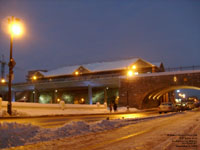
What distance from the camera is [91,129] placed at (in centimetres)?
1087

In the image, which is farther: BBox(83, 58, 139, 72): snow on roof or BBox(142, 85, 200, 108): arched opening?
BBox(83, 58, 139, 72): snow on roof

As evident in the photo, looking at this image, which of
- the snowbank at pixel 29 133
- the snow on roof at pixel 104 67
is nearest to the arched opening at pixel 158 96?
the snow on roof at pixel 104 67

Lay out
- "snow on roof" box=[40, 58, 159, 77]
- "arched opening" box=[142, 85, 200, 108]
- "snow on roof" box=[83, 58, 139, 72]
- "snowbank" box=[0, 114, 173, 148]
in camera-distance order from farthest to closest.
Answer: "snow on roof" box=[40, 58, 159, 77], "snow on roof" box=[83, 58, 139, 72], "arched opening" box=[142, 85, 200, 108], "snowbank" box=[0, 114, 173, 148]

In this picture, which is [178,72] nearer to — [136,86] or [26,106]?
[136,86]

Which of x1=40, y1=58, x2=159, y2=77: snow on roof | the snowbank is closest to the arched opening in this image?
x1=40, y1=58, x2=159, y2=77: snow on roof

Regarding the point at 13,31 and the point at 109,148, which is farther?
the point at 13,31

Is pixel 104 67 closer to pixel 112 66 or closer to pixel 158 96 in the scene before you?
pixel 112 66

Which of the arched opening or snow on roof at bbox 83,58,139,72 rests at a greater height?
snow on roof at bbox 83,58,139,72

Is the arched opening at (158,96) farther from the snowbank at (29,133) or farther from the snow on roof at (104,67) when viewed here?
the snowbank at (29,133)

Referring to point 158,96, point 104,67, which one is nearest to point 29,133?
point 104,67

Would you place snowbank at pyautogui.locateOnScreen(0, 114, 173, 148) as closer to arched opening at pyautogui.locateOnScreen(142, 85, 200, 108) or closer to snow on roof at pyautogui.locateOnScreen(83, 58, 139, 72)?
arched opening at pyautogui.locateOnScreen(142, 85, 200, 108)

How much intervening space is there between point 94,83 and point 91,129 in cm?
4633

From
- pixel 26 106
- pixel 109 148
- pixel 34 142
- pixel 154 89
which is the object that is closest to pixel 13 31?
pixel 26 106

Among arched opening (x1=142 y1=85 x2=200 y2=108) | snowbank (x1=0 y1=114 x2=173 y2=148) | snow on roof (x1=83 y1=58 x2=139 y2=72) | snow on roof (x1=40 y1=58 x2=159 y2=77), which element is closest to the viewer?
snowbank (x1=0 y1=114 x2=173 y2=148)
